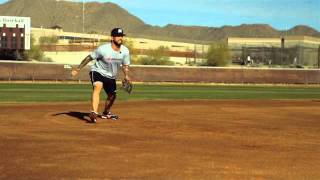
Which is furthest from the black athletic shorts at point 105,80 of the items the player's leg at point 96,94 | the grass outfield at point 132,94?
the grass outfield at point 132,94

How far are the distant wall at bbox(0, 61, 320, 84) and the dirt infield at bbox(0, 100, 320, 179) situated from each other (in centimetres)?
3705

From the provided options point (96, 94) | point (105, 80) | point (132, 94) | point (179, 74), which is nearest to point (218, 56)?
point (179, 74)

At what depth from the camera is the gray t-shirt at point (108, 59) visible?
12.4 metres

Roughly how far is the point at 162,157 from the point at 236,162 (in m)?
1.01

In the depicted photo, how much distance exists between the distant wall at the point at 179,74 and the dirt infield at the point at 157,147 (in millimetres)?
37049

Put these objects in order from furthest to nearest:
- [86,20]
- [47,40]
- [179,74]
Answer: [86,20]
[47,40]
[179,74]

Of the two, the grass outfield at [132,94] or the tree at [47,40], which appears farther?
the tree at [47,40]

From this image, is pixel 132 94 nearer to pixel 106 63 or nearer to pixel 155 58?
pixel 106 63

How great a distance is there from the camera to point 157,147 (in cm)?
897

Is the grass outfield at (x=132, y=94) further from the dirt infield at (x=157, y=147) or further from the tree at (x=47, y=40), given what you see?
the tree at (x=47, y=40)

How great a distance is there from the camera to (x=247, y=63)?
83875 millimetres

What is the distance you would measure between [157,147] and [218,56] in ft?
254

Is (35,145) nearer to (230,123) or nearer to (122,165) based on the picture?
(122,165)

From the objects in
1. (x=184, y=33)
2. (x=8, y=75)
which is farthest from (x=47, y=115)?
(x=184, y=33)
